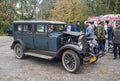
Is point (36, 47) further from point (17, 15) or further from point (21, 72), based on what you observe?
point (17, 15)

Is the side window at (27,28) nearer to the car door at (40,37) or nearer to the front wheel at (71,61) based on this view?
the car door at (40,37)

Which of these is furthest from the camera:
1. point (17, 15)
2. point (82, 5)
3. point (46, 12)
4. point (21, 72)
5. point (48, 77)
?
point (46, 12)

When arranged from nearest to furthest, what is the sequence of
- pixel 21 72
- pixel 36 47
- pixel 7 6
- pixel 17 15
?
pixel 21 72 → pixel 36 47 → pixel 7 6 → pixel 17 15

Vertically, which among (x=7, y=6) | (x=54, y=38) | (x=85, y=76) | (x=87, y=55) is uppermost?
(x=7, y=6)

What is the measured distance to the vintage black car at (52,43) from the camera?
776 centimetres

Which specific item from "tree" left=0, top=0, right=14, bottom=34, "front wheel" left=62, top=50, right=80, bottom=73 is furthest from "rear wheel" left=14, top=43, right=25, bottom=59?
"tree" left=0, top=0, right=14, bottom=34

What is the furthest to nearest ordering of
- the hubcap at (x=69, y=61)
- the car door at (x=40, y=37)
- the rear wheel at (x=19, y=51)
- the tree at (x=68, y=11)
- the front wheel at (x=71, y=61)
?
the tree at (x=68, y=11)
the rear wheel at (x=19, y=51)
the car door at (x=40, y=37)
the hubcap at (x=69, y=61)
the front wheel at (x=71, y=61)

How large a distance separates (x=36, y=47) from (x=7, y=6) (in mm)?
25302

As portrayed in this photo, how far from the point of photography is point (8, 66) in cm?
856

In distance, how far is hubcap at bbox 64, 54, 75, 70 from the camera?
7.69 m

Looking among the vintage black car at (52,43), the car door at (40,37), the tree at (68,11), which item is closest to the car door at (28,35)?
the vintage black car at (52,43)

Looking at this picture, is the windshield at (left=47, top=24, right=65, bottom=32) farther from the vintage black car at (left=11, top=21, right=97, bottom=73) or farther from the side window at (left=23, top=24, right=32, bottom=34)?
the side window at (left=23, top=24, right=32, bottom=34)

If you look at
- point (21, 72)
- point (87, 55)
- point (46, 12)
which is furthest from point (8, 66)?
point (46, 12)

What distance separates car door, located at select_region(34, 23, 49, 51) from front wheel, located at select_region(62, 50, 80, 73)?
44.7 inches
